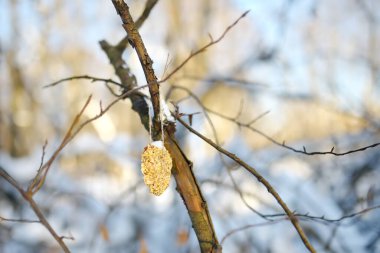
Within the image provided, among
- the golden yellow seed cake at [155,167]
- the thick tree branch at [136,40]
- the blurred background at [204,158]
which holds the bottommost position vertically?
the golden yellow seed cake at [155,167]

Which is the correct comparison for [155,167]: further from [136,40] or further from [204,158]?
[204,158]

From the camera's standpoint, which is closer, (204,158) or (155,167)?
(155,167)

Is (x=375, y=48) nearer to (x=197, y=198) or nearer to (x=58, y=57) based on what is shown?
(x=197, y=198)

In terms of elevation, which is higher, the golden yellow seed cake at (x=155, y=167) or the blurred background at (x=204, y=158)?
the blurred background at (x=204, y=158)

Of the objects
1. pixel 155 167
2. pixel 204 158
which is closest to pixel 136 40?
pixel 155 167

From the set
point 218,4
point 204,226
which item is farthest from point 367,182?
point 218,4

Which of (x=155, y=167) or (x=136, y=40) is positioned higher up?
(x=136, y=40)

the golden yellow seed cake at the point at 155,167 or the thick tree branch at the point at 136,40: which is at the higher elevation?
the thick tree branch at the point at 136,40

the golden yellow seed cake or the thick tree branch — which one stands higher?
the thick tree branch

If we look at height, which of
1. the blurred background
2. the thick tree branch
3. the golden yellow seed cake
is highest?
the blurred background
